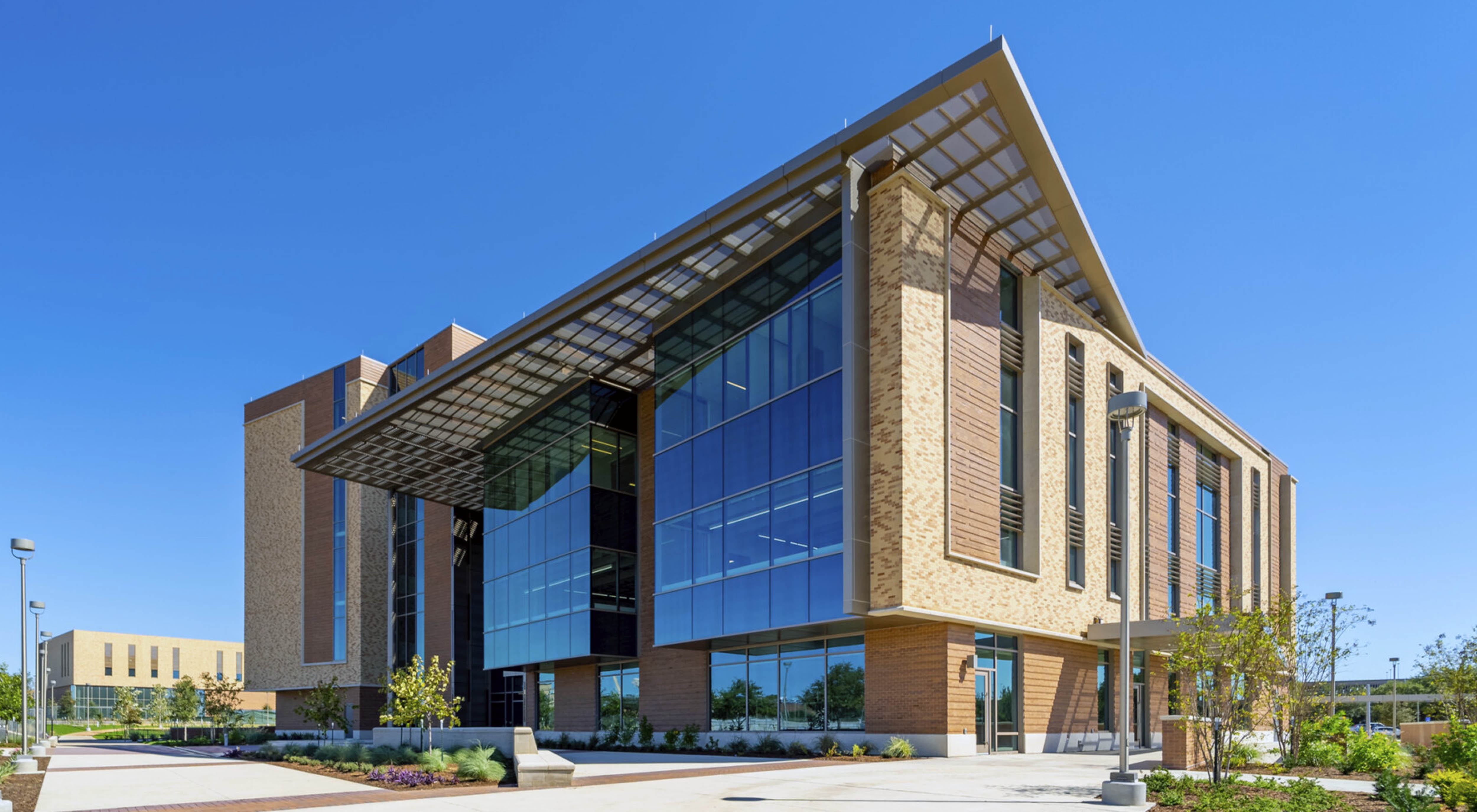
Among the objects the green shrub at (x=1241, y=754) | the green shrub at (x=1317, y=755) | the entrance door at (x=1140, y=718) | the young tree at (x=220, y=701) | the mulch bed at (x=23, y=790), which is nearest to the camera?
the green shrub at (x=1241, y=754)

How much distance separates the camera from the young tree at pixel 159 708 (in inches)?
3388

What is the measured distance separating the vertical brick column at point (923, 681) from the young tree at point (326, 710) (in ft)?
106

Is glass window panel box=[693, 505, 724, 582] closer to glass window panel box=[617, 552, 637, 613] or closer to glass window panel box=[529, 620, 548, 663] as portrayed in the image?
glass window panel box=[617, 552, 637, 613]

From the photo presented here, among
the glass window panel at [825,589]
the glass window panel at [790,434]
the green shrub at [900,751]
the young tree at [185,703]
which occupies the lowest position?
the young tree at [185,703]

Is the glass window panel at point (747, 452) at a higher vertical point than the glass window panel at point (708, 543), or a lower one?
higher

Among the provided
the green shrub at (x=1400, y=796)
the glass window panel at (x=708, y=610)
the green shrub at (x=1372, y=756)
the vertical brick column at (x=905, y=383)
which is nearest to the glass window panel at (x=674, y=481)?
the glass window panel at (x=708, y=610)

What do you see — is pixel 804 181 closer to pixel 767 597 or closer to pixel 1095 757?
pixel 767 597

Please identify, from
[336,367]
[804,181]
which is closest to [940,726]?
[804,181]

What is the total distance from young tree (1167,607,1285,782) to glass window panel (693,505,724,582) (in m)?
14.5

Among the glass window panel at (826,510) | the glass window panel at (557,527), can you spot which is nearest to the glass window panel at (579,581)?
the glass window panel at (557,527)

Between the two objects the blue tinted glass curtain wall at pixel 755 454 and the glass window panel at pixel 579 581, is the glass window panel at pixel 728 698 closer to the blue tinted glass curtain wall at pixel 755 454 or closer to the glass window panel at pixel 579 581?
the blue tinted glass curtain wall at pixel 755 454

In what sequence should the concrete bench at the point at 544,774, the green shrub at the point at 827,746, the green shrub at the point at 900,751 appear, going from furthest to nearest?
the green shrub at the point at 827,746 → the green shrub at the point at 900,751 → the concrete bench at the point at 544,774

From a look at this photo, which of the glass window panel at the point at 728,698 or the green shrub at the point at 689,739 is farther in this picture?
the green shrub at the point at 689,739

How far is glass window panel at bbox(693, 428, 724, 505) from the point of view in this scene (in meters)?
30.3
